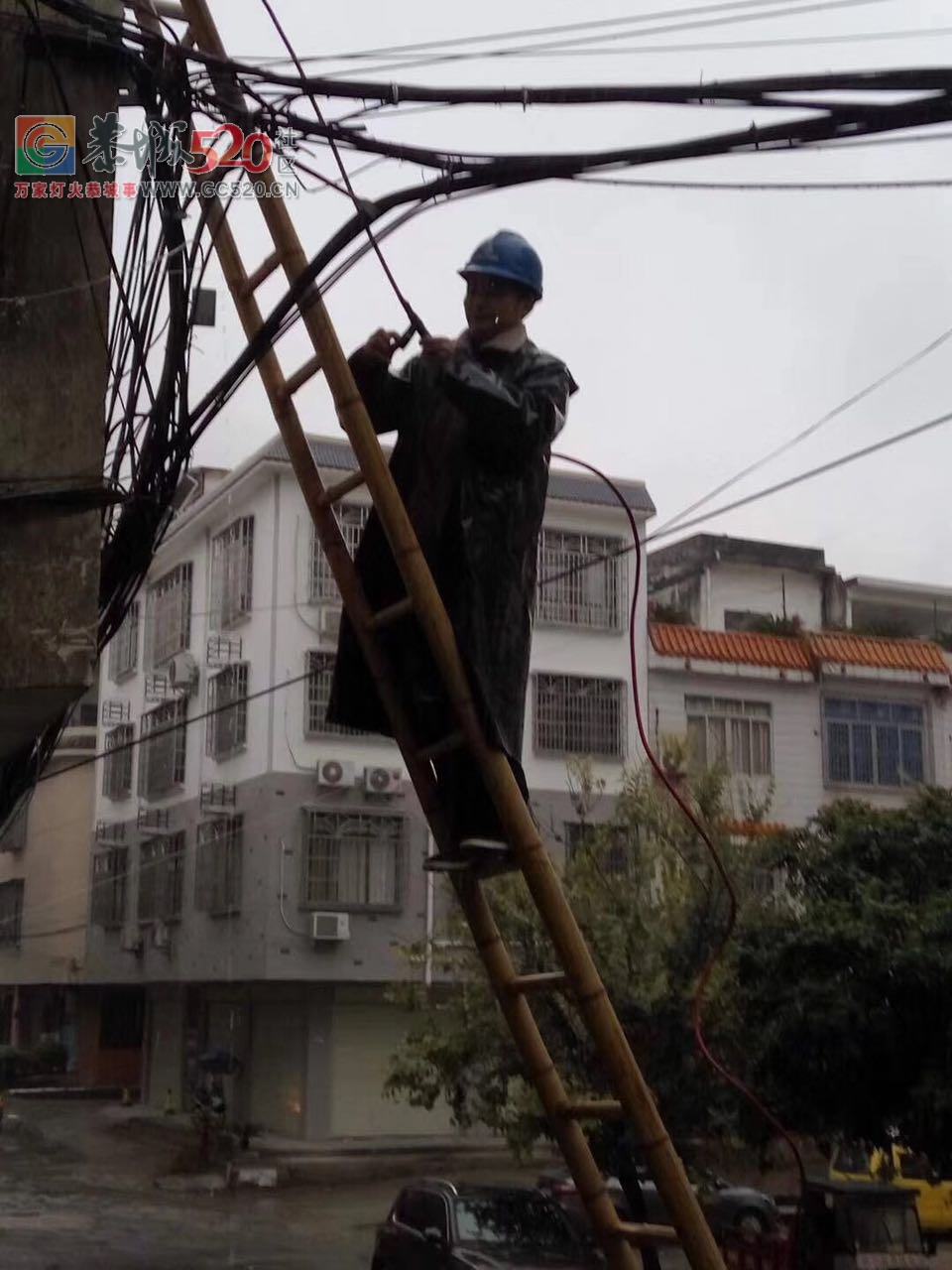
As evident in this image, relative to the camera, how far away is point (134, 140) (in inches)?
197

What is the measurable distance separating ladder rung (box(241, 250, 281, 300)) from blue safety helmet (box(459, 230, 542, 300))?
1.49 ft

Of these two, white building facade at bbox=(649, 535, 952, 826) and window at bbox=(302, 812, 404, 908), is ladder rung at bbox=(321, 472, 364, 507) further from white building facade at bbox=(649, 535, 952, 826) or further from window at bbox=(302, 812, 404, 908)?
white building facade at bbox=(649, 535, 952, 826)

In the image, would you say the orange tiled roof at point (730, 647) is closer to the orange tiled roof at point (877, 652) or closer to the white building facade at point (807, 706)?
the white building facade at point (807, 706)

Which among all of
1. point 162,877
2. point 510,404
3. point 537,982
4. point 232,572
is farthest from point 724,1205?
point 510,404

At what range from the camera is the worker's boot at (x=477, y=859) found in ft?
11.0

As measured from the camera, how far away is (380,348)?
12.1 feet

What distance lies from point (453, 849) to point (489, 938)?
212 millimetres

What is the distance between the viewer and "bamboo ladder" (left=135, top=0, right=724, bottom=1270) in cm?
311

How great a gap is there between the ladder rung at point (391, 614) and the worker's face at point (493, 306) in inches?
27.7

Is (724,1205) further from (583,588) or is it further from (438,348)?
(438,348)

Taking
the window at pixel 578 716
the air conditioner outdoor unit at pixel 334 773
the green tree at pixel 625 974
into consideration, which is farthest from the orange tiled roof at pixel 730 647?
the green tree at pixel 625 974

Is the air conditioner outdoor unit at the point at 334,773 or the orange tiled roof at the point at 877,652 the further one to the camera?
the orange tiled roof at the point at 877,652

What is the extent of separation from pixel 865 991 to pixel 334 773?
43.6 ft

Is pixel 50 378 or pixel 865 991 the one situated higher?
pixel 50 378
